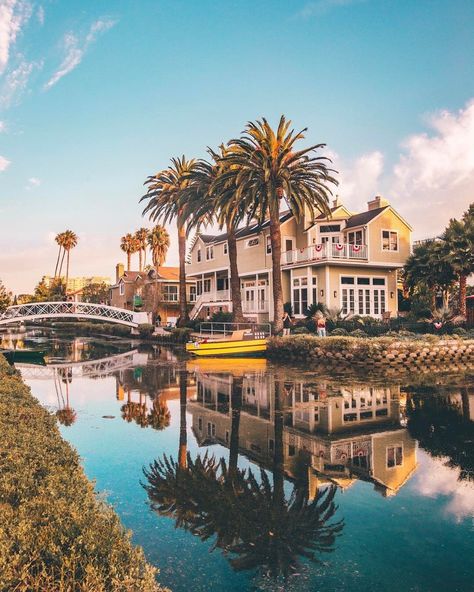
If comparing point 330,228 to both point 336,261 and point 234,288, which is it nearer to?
point 336,261

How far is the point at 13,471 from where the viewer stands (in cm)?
571

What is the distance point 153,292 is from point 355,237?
27620 millimetres

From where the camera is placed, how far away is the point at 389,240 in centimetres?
3866

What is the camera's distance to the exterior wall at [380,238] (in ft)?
123

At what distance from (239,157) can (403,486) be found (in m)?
28.2

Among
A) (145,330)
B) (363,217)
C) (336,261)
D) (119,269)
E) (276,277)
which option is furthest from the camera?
(119,269)

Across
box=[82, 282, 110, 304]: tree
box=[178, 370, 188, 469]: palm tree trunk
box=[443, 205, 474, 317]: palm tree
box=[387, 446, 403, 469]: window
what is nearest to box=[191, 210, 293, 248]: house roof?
box=[443, 205, 474, 317]: palm tree

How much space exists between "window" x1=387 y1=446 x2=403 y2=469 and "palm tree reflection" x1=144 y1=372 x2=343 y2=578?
72.9 inches

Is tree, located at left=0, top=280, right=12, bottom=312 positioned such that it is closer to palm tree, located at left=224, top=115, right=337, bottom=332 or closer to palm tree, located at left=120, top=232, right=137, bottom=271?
palm tree, located at left=224, top=115, right=337, bottom=332

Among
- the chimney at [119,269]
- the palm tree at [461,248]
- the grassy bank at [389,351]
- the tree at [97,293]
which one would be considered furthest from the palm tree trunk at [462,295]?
the tree at [97,293]

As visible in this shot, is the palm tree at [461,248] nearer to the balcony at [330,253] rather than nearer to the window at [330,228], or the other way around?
the balcony at [330,253]

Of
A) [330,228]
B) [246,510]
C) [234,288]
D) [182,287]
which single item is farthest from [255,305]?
[246,510]

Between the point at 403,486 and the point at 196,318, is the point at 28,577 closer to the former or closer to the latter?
the point at 403,486

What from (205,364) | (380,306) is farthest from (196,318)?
(205,364)
